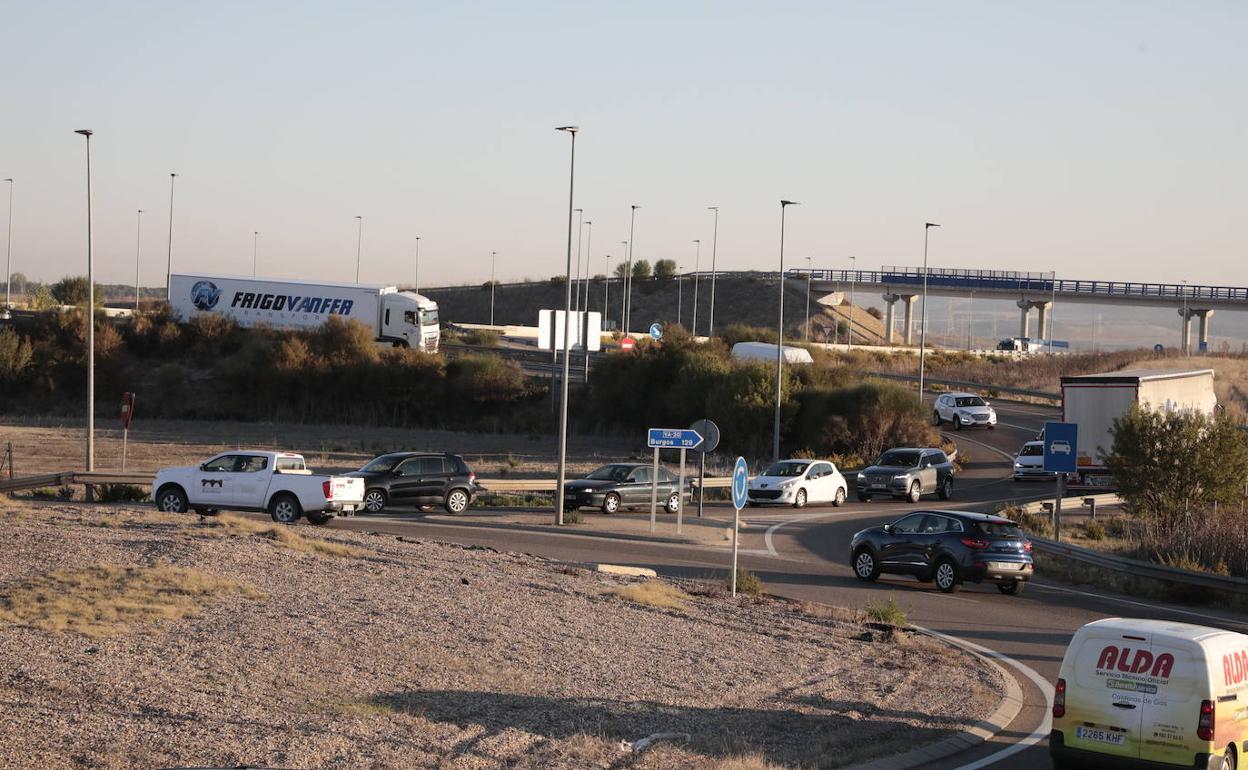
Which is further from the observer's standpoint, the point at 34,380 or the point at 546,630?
the point at 34,380

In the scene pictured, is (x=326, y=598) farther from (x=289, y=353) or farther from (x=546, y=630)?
(x=289, y=353)

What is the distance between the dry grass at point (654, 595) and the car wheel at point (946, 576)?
19.4 ft

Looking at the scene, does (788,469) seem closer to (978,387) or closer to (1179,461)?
(1179,461)

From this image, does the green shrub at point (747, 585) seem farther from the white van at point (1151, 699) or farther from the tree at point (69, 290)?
the tree at point (69, 290)

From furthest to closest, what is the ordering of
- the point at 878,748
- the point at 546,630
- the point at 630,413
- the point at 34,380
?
the point at 34,380 < the point at 630,413 < the point at 546,630 < the point at 878,748

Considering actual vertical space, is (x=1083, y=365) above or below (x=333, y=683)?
above

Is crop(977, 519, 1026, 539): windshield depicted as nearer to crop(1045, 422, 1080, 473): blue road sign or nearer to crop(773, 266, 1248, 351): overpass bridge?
crop(1045, 422, 1080, 473): blue road sign

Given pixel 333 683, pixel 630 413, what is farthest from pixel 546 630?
pixel 630 413

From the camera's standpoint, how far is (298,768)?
9.62m

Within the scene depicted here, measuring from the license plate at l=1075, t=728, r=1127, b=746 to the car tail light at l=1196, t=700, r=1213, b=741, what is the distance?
0.57 meters

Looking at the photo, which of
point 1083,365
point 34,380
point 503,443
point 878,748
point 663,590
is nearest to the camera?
point 878,748

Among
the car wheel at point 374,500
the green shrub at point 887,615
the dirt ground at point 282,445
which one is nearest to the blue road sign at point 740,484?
the green shrub at point 887,615

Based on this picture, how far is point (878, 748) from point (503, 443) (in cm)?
5372

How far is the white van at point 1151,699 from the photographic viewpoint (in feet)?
33.9
